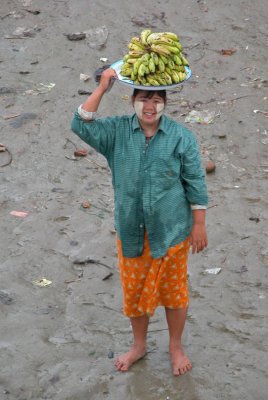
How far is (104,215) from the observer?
5.32 meters

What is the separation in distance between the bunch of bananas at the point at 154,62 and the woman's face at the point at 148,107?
0.33 feet

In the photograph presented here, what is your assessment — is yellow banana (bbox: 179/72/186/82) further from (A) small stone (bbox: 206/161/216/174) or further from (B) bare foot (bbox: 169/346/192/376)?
(A) small stone (bbox: 206/161/216/174)

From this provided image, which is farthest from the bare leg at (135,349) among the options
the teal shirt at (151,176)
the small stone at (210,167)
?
the small stone at (210,167)

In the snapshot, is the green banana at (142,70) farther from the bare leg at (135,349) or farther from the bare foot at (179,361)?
the bare foot at (179,361)

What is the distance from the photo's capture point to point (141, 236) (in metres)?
3.42

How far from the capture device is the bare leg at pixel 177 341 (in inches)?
144

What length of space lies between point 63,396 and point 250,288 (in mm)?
1396

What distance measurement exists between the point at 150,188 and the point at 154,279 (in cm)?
45

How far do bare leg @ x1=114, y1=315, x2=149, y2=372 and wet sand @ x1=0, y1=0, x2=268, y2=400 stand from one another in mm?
51

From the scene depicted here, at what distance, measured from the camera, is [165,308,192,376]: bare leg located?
12.0 ft

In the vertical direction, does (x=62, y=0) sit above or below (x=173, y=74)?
below

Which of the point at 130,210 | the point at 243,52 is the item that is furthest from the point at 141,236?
the point at 243,52

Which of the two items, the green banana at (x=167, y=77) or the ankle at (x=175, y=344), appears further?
the ankle at (x=175, y=344)

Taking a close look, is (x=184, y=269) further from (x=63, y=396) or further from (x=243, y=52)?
(x=243, y=52)
